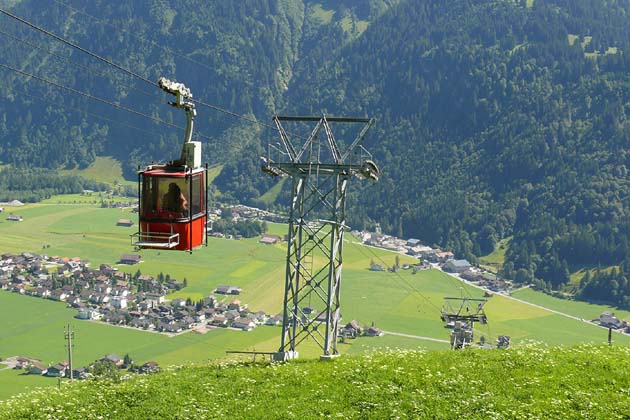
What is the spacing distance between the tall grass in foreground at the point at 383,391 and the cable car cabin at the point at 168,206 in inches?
195

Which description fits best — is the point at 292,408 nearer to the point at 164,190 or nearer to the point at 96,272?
the point at 164,190

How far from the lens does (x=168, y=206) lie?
27.3 meters

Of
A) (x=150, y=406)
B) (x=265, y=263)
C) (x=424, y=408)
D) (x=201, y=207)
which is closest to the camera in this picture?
(x=424, y=408)

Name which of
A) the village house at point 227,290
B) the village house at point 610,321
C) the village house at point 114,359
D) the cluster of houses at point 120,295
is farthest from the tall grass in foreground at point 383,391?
the village house at point 227,290

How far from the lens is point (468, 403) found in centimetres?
2444

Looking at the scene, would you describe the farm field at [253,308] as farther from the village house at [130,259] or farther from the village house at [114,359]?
the village house at [114,359]

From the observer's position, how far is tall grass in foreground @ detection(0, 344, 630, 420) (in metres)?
24.3

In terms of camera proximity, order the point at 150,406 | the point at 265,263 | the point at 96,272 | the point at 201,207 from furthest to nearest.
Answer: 1. the point at 265,263
2. the point at 96,272
3. the point at 201,207
4. the point at 150,406

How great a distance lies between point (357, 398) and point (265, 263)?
539 feet

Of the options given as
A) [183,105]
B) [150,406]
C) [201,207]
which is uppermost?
[183,105]

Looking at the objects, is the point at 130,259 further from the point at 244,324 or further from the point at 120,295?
the point at 244,324

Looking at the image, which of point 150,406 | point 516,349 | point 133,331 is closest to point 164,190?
point 150,406

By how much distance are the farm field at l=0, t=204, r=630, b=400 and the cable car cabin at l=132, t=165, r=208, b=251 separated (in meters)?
69.3

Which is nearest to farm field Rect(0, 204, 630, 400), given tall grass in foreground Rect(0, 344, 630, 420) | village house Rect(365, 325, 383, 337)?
village house Rect(365, 325, 383, 337)
